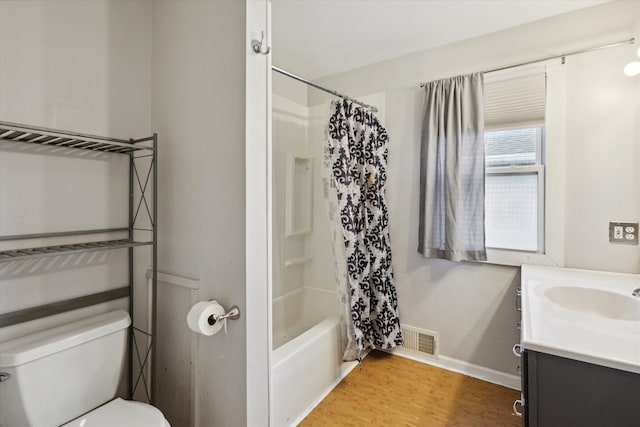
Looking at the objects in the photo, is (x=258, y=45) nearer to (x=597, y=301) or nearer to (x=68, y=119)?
(x=68, y=119)

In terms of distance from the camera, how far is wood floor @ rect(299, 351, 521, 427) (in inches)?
68.7

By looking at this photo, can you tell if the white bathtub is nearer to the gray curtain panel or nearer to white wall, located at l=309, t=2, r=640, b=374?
white wall, located at l=309, t=2, r=640, b=374

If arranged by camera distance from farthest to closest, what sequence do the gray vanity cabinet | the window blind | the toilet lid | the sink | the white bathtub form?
the white bathtub, the window blind, the sink, the toilet lid, the gray vanity cabinet

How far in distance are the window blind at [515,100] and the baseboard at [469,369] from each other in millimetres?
1759

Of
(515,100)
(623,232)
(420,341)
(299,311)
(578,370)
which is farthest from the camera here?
(299,311)

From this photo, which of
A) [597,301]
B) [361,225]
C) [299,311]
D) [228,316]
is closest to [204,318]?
[228,316]

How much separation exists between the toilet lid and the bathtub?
46cm

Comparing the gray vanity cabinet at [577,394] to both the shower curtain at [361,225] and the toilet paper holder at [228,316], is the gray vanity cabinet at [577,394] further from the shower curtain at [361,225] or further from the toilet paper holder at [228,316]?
the shower curtain at [361,225]

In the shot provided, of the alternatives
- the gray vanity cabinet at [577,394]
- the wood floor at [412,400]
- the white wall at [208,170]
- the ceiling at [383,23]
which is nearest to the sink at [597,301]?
the gray vanity cabinet at [577,394]

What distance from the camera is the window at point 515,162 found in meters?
1.99

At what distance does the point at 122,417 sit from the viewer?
3.78 feet

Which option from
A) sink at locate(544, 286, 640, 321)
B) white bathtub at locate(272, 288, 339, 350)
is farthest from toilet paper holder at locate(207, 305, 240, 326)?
sink at locate(544, 286, 640, 321)

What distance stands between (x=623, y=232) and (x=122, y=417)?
2.71 m

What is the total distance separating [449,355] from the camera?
2.30 metres
